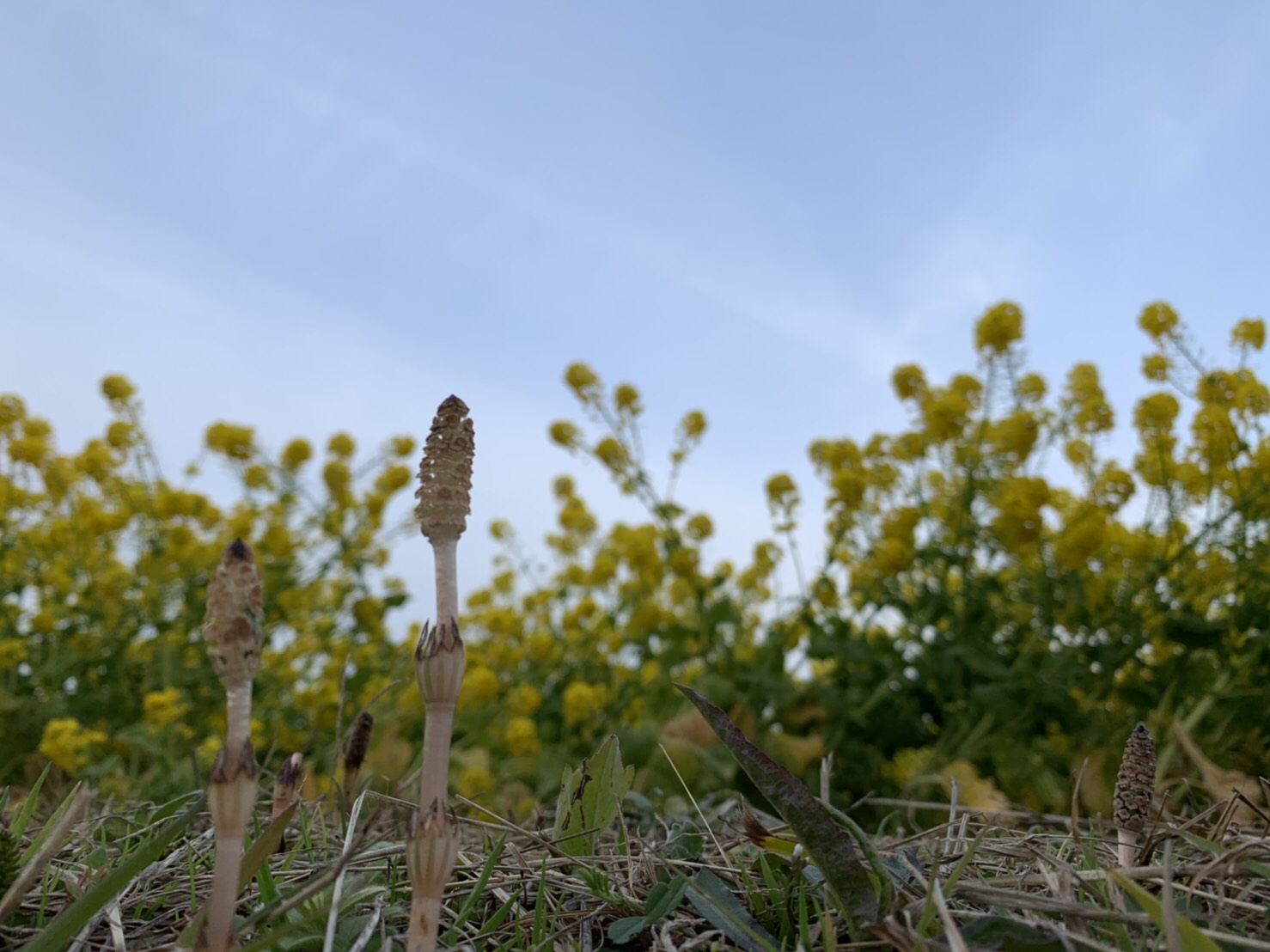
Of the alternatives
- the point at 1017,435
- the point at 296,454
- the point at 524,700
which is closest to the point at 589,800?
the point at 1017,435

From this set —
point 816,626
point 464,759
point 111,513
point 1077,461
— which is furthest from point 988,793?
point 111,513

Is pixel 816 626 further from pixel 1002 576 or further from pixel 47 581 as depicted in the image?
pixel 47 581

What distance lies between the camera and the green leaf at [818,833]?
1.05 m

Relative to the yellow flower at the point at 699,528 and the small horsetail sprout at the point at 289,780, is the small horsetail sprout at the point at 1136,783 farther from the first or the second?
the yellow flower at the point at 699,528

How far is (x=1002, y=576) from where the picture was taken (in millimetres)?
3982

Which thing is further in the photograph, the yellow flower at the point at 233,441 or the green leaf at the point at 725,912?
the yellow flower at the point at 233,441

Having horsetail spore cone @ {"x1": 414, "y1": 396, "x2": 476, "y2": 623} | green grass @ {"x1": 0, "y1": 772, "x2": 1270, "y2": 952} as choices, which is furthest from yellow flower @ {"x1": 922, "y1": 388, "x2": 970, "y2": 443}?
horsetail spore cone @ {"x1": 414, "y1": 396, "x2": 476, "y2": 623}

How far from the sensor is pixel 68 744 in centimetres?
358

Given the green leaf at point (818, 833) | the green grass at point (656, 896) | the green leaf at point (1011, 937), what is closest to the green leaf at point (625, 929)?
the green grass at point (656, 896)

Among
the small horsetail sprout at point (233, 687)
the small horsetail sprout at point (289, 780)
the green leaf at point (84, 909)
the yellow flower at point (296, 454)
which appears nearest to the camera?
the small horsetail sprout at point (233, 687)

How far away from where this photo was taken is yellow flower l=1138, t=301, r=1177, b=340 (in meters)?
3.74

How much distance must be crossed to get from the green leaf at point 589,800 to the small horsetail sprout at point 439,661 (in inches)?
21.5

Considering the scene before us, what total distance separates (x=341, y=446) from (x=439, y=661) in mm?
4879

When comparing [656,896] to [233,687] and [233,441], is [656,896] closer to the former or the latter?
[233,687]
